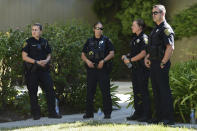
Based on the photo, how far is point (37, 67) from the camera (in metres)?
7.38

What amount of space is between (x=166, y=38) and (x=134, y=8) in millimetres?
13781

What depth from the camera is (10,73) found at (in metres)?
7.93

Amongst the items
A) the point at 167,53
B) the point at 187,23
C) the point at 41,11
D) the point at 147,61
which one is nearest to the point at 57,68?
the point at 147,61

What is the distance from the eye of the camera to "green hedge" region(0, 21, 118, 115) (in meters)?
7.91

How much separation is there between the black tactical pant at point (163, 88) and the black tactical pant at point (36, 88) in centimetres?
216

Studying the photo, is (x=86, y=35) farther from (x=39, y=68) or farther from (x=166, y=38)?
(x=166, y=38)

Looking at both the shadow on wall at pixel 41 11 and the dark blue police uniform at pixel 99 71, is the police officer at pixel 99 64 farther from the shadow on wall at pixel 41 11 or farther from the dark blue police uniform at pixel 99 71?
the shadow on wall at pixel 41 11

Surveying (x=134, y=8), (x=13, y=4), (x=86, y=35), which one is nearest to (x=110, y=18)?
(x=134, y=8)

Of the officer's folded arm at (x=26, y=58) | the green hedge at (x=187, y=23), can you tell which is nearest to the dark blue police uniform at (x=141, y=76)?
the officer's folded arm at (x=26, y=58)

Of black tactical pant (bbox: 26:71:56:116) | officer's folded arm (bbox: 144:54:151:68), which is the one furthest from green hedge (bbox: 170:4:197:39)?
black tactical pant (bbox: 26:71:56:116)

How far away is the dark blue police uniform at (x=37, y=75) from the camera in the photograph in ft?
24.2

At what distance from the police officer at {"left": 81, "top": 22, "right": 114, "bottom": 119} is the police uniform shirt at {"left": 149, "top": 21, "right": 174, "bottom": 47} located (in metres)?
1.25

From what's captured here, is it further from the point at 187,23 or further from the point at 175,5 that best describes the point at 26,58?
the point at 175,5

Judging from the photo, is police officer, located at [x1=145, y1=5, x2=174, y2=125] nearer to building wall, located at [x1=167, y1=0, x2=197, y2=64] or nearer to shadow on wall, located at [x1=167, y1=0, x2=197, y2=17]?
building wall, located at [x1=167, y1=0, x2=197, y2=64]
